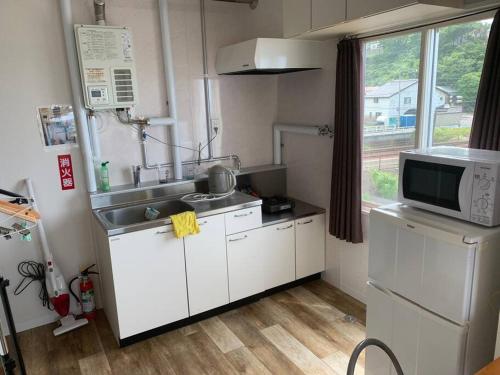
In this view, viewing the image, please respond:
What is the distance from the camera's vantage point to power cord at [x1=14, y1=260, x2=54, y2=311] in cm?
274

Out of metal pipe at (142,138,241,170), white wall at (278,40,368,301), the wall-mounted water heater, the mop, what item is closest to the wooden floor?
the mop

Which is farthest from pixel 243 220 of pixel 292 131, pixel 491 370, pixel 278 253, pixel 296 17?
pixel 491 370

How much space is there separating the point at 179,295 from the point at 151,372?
511 millimetres

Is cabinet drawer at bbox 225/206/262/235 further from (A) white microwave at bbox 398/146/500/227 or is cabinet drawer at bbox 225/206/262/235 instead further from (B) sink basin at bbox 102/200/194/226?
(A) white microwave at bbox 398/146/500/227

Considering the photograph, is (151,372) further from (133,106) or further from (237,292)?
(133,106)

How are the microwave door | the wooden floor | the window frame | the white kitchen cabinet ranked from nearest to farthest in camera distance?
the microwave door
the white kitchen cabinet
the window frame
the wooden floor

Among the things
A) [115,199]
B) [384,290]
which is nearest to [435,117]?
[384,290]

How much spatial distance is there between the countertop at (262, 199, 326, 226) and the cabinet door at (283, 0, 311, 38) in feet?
4.45

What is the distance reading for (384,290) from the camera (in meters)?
1.94

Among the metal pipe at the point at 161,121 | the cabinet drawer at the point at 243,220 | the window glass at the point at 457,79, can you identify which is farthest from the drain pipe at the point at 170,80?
the window glass at the point at 457,79

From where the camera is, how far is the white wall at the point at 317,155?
298 cm

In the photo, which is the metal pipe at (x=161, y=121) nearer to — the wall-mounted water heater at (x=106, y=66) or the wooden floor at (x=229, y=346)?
the wall-mounted water heater at (x=106, y=66)

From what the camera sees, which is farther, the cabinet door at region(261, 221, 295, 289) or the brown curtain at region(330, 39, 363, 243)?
the cabinet door at region(261, 221, 295, 289)

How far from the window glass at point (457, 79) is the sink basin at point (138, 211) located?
175 centimetres
